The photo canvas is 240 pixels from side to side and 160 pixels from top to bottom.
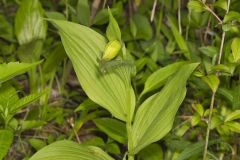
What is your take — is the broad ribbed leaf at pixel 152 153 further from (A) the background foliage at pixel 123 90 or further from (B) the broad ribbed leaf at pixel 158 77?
(B) the broad ribbed leaf at pixel 158 77

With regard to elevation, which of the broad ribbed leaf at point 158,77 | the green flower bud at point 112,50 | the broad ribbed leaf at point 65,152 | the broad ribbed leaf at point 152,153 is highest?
the green flower bud at point 112,50

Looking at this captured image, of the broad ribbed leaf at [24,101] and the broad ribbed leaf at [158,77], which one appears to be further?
the broad ribbed leaf at [158,77]

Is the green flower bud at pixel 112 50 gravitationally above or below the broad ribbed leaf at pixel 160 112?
above

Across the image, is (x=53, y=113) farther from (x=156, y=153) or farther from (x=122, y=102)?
(x=122, y=102)

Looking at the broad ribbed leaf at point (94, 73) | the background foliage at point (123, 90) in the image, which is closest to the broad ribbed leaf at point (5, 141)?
the background foliage at point (123, 90)

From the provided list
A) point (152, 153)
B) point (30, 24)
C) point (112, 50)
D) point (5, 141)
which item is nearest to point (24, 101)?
point (5, 141)

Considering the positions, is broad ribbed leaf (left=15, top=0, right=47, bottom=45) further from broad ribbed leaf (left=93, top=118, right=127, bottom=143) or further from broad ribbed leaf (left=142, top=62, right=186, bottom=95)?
broad ribbed leaf (left=142, top=62, right=186, bottom=95)

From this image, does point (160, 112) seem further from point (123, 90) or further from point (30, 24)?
point (30, 24)
